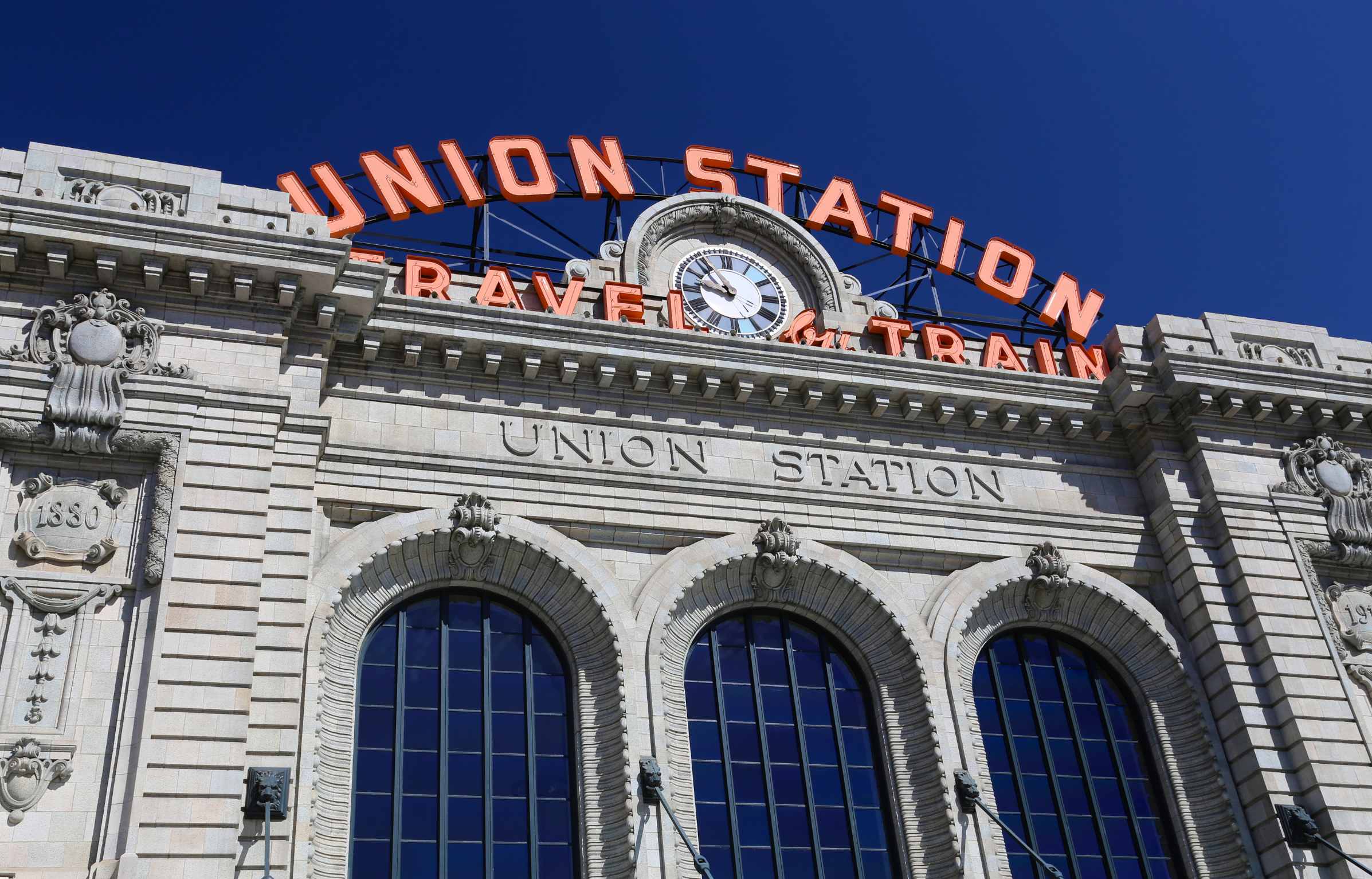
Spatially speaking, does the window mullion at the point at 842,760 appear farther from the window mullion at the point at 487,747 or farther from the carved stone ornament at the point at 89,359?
the carved stone ornament at the point at 89,359

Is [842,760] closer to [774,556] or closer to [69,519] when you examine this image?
[774,556]

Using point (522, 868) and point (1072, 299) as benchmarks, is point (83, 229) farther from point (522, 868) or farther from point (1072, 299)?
point (1072, 299)

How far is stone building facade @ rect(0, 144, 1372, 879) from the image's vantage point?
818 inches

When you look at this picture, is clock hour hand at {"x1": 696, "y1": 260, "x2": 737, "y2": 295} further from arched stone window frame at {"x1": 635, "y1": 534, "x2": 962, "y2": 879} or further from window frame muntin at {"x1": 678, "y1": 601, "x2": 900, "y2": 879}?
window frame muntin at {"x1": 678, "y1": 601, "x2": 900, "y2": 879}

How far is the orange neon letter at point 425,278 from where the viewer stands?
29.2 m

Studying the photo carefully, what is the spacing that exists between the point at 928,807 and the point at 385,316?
513 inches

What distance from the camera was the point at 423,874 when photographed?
72.4ft

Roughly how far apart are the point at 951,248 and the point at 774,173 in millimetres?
5368

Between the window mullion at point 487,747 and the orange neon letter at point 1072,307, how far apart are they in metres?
19.9

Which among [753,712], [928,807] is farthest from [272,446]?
[928,807]

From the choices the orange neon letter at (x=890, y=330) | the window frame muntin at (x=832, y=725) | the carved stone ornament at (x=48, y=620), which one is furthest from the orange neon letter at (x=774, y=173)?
the carved stone ornament at (x=48, y=620)

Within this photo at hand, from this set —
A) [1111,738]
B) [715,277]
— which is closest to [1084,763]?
[1111,738]

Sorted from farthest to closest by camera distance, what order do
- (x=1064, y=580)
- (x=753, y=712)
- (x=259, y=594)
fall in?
(x=1064, y=580) < (x=753, y=712) < (x=259, y=594)

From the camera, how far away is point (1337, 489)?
1149 inches
